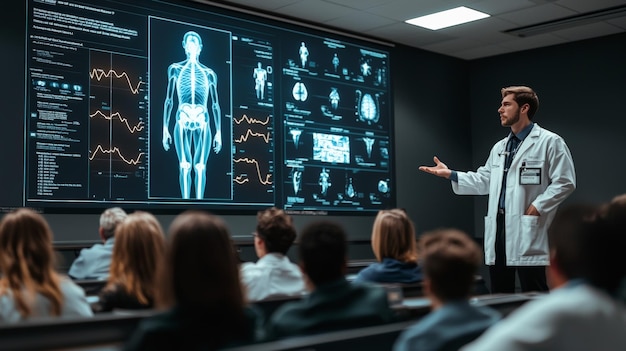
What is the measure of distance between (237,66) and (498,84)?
139 inches

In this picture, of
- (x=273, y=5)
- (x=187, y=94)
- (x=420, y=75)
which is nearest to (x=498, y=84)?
(x=420, y=75)

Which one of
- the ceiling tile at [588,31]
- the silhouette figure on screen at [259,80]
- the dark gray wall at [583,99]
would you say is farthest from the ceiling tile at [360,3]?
the dark gray wall at [583,99]

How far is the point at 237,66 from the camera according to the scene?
6.16m

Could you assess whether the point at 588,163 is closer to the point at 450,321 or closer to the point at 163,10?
the point at 163,10

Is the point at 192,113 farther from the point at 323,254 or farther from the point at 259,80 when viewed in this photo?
the point at 323,254

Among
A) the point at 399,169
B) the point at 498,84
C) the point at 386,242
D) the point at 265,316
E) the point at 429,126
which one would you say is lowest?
the point at 265,316

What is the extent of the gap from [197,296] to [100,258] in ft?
7.83

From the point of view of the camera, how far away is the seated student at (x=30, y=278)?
84.7 inches

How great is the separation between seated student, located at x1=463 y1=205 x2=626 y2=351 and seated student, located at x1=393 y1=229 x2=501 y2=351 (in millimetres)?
368

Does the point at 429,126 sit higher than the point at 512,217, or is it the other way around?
the point at 429,126

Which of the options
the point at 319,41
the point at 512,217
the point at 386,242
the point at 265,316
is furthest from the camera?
the point at 319,41

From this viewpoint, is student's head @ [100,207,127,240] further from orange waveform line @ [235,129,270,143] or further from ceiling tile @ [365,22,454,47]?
ceiling tile @ [365,22,454,47]

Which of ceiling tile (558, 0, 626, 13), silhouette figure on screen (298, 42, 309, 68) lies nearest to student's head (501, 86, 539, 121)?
ceiling tile (558, 0, 626, 13)

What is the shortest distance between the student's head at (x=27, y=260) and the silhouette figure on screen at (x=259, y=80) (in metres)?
4.06
